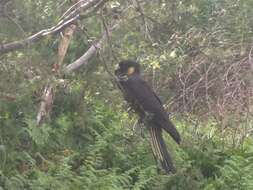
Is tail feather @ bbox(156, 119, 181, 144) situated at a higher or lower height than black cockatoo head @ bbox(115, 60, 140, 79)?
lower

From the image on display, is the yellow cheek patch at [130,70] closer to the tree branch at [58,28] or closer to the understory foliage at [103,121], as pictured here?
the understory foliage at [103,121]

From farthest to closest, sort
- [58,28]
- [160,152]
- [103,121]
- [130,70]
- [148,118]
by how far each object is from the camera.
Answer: [103,121], [130,70], [148,118], [160,152], [58,28]

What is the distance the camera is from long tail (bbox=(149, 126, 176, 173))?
5.28 metres

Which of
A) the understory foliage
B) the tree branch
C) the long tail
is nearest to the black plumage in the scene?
the long tail

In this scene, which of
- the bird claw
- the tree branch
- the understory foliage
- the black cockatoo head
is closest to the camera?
the tree branch

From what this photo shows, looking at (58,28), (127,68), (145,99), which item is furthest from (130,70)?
(58,28)

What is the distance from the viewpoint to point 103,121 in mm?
6277

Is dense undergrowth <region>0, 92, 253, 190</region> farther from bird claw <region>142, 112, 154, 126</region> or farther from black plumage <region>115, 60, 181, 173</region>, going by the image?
bird claw <region>142, 112, 154, 126</region>

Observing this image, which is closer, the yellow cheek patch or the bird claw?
the bird claw

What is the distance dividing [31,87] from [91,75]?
103cm

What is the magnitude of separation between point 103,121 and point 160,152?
1118 mm

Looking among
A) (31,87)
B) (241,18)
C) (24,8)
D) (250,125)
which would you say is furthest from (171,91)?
(31,87)

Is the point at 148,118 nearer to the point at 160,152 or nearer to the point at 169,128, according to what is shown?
the point at 169,128

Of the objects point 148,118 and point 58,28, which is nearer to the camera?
point 58,28
